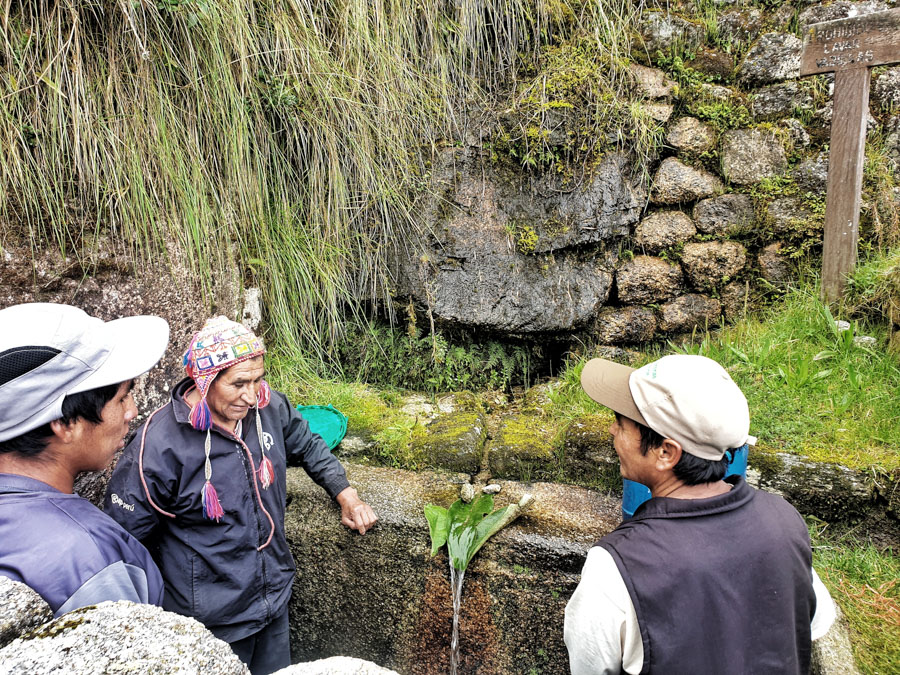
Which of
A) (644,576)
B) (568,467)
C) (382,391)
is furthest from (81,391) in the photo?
(382,391)

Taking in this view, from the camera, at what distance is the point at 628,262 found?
4.08 metres

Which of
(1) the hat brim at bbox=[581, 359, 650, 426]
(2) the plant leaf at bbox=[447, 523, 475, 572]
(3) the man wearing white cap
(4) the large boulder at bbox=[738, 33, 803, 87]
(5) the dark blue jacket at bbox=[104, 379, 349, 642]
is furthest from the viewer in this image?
(4) the large boulder at bbox=[738, 33, 803, 87]

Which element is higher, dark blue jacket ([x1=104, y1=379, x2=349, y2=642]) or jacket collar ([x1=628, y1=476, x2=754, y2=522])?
jacket collar ([x1=628, y1=476, x2=754, y2=522])

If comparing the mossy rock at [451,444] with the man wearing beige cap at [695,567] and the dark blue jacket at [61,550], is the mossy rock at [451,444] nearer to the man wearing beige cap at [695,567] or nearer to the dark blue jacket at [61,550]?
the man wearing beige cap at [695,567]

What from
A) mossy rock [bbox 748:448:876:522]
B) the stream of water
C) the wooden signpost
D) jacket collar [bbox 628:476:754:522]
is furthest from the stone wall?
jacket collar [bbox 628:476:754:522]

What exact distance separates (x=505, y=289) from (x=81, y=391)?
9.59ft

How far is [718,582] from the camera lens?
1338 mm

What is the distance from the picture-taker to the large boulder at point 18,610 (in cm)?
100

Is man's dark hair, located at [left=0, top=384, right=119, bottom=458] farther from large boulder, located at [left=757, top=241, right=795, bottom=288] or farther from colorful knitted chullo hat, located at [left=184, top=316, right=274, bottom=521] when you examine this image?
large boulder, located at [left=757, top=241, right=795, bottom=288]

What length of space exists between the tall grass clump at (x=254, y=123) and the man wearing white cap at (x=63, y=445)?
5.02ft

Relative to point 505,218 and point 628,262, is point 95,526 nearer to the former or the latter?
point 505,218

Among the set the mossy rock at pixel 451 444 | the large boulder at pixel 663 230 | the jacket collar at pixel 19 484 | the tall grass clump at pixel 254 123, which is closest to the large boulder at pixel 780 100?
the large boulder at pixel 663 230

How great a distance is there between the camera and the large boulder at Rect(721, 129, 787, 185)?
394 cm

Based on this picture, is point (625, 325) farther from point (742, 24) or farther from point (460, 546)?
point (742, 24)
